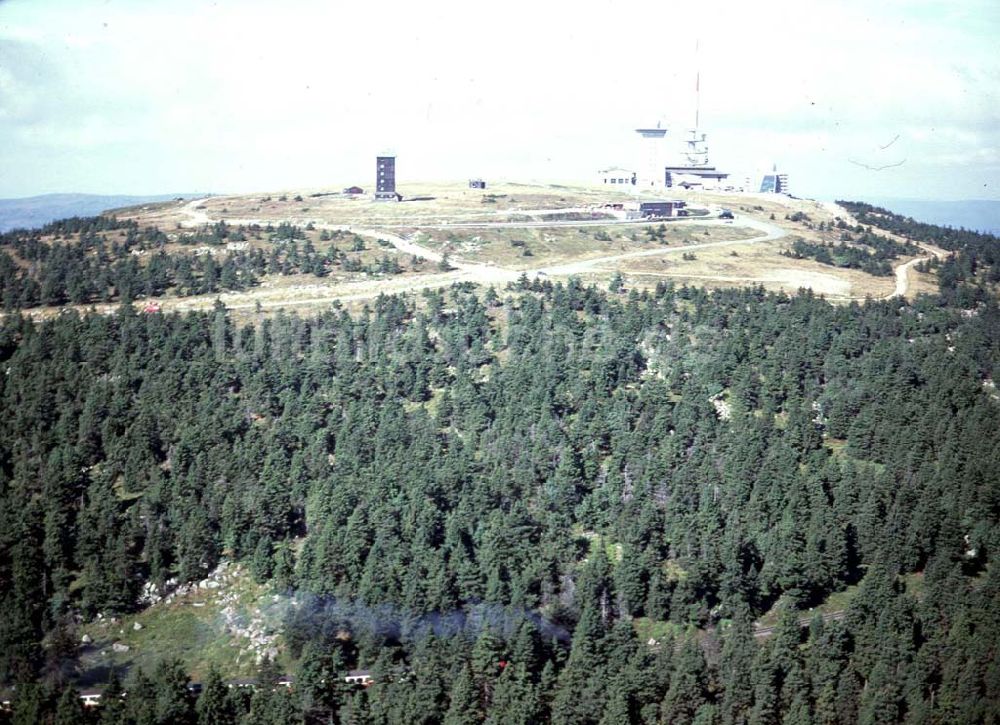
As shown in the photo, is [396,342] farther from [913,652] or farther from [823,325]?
[913,652]

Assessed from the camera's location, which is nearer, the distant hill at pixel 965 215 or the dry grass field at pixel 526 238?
the dry grass field at pixel 526 238

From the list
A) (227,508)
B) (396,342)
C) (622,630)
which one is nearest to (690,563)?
(622,630)

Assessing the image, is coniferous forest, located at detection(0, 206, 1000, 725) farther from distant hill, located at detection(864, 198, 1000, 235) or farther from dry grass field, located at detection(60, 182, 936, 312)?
distant hill, located at detection(864, 198, 1000, 235)

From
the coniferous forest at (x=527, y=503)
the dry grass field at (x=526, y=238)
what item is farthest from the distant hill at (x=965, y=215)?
the coniferous forest at (x=527, y=503)

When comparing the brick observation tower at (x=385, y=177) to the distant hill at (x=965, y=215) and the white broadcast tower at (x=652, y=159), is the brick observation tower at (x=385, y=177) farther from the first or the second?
the distant hill at (x=965, y=215)

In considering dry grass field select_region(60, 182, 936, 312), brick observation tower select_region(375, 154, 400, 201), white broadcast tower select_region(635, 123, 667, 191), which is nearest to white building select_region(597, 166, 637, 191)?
white broadcast tower select_region(635, 123, 667, 191)
